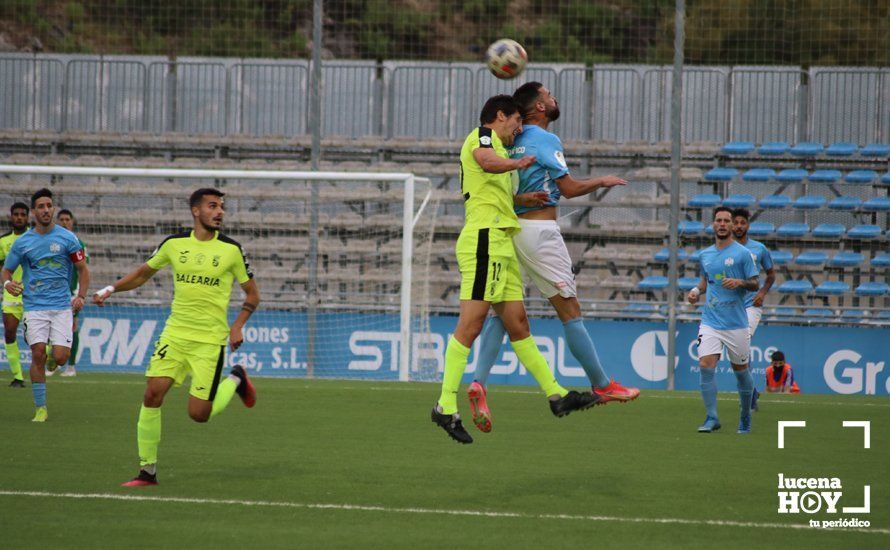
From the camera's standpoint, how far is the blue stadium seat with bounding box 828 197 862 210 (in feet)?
74.4

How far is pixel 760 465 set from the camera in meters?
9.53

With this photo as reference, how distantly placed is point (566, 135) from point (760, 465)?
16071 mm

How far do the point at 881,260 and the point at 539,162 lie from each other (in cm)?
1511

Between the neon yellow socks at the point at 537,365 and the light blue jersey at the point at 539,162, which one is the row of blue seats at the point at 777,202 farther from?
the neon yellow socks at the point at 537,365

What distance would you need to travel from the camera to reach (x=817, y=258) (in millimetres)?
22312

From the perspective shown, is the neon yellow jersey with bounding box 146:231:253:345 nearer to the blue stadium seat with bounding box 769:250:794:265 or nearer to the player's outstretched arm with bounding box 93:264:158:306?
the player's outstretched arm with bounding box 93:264:158:306

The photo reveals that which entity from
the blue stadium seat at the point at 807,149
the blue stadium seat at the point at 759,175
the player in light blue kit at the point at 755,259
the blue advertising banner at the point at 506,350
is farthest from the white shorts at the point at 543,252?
the blue stadium seat at the point at 807,149

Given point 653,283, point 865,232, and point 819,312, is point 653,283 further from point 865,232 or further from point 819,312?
point 865,232

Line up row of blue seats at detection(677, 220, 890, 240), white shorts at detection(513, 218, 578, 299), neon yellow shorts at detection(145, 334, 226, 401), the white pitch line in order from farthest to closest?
1. row of blue seats at detection(677, 220, 890, 240)
2. white shorts at detection(513, 218, 578, 299)
3. neon yellow shorts at detection(145, 334, 226, 401)
4. the white pitch line

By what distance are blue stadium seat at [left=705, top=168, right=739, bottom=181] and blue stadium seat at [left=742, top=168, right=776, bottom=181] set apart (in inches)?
8.5

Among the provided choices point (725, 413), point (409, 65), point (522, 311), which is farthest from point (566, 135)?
point (522, 311)

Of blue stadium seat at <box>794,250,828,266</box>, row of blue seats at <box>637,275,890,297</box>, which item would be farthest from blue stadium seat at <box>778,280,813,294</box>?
blue stadium seat at <box>794,250,828,266</box>

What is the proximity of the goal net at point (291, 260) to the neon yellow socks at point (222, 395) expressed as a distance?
9.86 meters

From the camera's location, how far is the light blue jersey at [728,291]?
41.2ft
